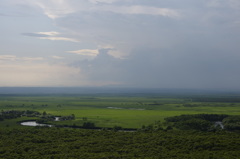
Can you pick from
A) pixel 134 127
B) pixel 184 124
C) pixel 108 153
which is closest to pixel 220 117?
pixel 184 124

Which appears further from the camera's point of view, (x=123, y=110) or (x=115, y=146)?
(x=123, y=110)

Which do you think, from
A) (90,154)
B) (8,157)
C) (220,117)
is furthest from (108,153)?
(220,117)

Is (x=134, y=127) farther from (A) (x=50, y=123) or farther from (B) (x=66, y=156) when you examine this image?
(B) (x=66, y=156)

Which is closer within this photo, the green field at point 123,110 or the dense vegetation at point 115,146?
the dense vegetation at point 115,146

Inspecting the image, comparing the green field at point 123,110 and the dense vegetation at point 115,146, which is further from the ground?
the dense vegetation at point 115,146

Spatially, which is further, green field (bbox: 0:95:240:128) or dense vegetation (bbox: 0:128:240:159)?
green field (bbox: 0:95:240:128)

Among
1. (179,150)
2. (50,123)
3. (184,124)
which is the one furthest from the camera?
(50,123)

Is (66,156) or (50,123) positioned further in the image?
(50,123)

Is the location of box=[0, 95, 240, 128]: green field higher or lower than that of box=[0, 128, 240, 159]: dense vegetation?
lower

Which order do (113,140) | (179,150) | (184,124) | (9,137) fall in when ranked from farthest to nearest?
(184,124), (9,137), (113,140), (179,150)

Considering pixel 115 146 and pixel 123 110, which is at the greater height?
pixel 115 146
